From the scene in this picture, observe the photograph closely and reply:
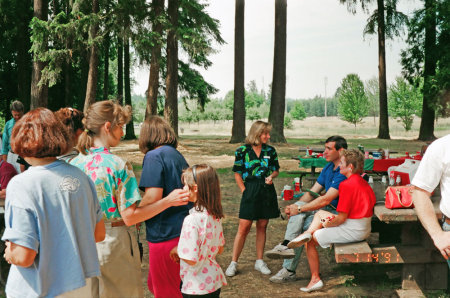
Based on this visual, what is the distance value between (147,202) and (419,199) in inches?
72.6

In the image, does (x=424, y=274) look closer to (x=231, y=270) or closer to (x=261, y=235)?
(x=261, y=235)

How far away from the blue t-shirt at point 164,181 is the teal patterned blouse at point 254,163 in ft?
7.89

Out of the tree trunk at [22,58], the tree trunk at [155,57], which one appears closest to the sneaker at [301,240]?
the tree trunk at [155,57]

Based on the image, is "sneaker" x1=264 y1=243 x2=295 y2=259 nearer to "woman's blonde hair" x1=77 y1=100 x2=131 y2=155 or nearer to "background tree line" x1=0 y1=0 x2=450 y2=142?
"woman's blonde hair" x1=77 y1=100 x2=131 y2=155

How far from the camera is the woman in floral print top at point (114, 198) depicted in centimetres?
296

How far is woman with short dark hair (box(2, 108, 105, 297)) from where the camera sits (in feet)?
6.93

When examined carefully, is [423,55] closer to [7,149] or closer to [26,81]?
[26,81]

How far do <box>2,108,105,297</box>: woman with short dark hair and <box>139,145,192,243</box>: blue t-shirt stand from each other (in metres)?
0.94

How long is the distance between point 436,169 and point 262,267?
303 centimetres

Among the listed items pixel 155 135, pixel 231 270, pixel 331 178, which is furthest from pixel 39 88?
pixel 155 135

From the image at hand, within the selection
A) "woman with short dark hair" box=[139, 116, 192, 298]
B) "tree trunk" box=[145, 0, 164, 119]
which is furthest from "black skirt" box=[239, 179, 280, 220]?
"tree trunk" box=[145, 0, 164, 119]

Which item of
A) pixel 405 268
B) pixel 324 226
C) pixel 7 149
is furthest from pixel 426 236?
pixel 7 149

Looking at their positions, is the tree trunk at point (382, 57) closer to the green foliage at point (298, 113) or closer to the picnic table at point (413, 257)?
the picnic table at point (413, 257)

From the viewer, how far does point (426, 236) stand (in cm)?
488
